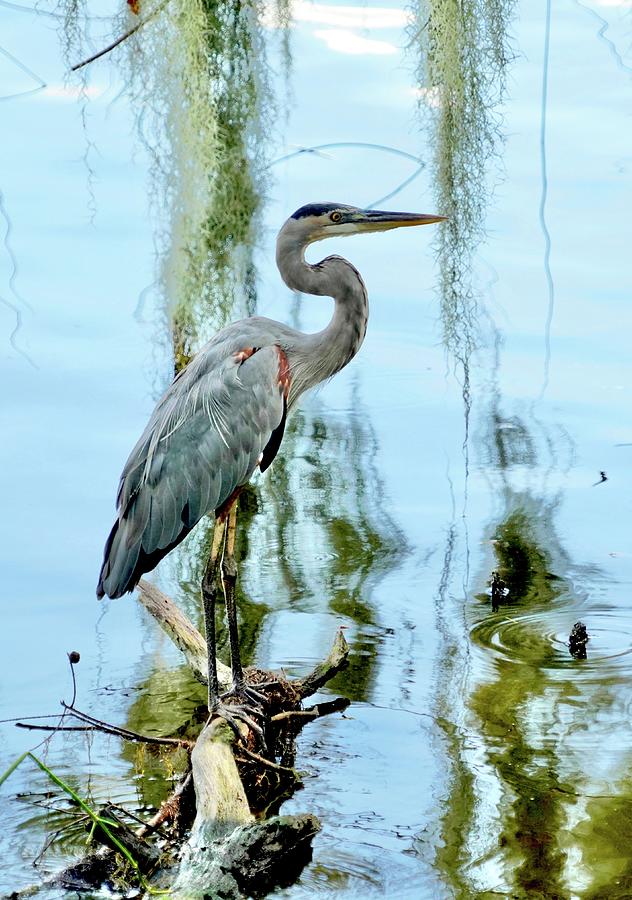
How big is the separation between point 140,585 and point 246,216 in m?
1.84

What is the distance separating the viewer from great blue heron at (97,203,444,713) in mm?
3385

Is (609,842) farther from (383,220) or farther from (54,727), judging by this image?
(383,220)

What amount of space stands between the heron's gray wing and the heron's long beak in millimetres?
349

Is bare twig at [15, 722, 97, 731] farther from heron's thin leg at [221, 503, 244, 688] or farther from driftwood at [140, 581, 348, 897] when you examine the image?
heron's thin leg at [221, 503, 244, 688]

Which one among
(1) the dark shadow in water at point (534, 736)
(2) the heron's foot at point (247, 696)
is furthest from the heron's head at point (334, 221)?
(1) the dark shadow in water at point (534, 736)

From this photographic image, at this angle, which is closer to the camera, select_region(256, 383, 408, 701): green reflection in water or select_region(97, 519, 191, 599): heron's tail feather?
select_region(97, 519, 191, 599): heron's tail feather

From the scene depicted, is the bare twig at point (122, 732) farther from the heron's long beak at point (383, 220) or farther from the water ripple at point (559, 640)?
the heron's long beak at point (383, 220)

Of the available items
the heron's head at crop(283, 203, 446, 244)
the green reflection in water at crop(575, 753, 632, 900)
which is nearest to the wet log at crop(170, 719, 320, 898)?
the green reflection in water at crop(575, 753, 632, 900)

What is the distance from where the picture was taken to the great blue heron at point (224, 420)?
338cm

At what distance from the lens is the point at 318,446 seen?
5273mm

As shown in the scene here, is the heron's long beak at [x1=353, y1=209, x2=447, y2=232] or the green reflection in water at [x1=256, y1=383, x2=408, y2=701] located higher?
the heron's long beak at [x1=353, y1=209, x2=447, y2=232]

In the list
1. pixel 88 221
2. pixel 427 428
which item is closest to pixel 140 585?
pixel 427 428

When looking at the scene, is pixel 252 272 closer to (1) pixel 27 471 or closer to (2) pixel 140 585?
(1) pixel 27 471

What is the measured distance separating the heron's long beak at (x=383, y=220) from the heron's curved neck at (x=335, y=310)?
0.09 meters
